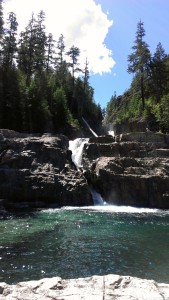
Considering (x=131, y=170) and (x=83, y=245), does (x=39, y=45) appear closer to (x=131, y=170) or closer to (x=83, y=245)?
(x=131, y=170)

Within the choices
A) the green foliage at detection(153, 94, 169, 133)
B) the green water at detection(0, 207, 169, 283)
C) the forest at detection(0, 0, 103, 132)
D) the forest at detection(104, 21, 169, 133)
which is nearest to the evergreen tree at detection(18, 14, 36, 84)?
the forest at detection(0, 0, 103, 132)

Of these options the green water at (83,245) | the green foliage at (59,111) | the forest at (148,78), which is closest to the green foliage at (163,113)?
the forest at (148,78)

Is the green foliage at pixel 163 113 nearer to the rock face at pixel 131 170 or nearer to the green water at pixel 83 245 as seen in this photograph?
the rock face at pixel 131 170

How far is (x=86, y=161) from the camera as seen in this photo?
36219mm

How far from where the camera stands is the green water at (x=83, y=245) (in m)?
13.0

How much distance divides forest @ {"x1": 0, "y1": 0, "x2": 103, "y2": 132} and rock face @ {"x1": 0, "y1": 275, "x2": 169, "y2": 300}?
41.5 m

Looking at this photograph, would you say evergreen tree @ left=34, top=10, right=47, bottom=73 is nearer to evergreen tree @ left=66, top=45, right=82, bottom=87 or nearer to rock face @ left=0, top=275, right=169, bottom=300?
evergreen tree @ left=66, top=45, right=82, bottom=87

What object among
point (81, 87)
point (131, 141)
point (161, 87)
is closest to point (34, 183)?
point (131, 141)

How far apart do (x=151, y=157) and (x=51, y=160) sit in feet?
35.6

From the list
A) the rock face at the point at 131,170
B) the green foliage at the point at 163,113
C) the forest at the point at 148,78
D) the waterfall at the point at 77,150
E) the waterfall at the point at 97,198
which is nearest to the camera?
the rock face at the point at 131,170

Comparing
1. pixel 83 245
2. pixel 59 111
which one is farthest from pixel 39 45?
pixel 83 245

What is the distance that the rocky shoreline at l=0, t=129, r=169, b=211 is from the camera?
31062 mm

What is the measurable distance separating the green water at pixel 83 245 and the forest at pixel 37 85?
85.5ft

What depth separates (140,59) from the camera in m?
54.2
